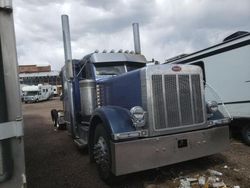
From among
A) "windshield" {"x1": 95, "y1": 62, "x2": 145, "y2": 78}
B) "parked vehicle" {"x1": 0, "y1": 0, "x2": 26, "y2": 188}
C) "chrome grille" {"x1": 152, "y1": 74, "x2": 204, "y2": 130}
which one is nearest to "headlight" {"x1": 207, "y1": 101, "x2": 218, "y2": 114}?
"chrome grille" {"x1": 152, "y1": 74, "x2": 204, "y2": 130}

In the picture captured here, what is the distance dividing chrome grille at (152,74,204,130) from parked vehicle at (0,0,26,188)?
2785 millimetres

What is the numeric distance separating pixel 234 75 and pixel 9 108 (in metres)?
6.29

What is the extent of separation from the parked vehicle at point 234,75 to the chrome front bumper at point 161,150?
2.37m

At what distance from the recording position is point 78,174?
5.62 meters

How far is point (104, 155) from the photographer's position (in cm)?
483

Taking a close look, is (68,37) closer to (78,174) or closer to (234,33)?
(78,174)

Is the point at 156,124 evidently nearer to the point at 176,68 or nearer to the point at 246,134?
the point at 176,68

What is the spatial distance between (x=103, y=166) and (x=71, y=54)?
3.04 metres

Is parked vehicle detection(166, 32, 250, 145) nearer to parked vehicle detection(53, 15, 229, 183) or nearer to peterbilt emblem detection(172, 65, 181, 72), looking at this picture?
parked vehicle detection(53, 15, 229, 183)

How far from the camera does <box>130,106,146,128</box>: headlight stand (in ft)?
14.5

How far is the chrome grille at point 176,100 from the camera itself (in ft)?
15.0

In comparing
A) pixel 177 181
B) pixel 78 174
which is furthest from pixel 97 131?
pixel 177 181

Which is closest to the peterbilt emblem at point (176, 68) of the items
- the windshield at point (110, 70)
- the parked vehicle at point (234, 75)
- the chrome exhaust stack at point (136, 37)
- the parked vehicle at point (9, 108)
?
the windshield at point (110, 70)

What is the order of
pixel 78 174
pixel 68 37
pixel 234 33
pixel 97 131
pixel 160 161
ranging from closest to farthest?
pixel 160 161 → pixel 97 131 → pixel 78 174 → pixel 68 37 → pixel 234 33
